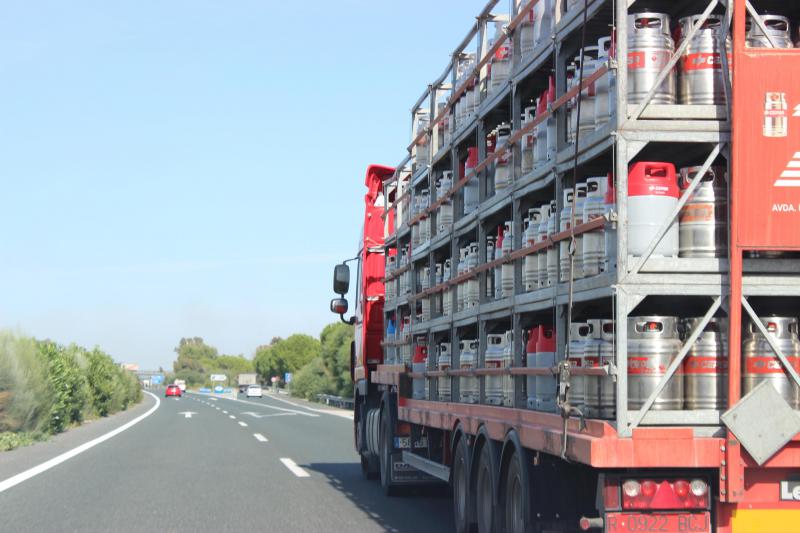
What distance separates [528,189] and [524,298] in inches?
30.6

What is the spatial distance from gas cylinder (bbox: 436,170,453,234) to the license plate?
5.00 metres

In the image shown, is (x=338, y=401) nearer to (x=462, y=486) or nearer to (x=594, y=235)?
(x=462, y=486)

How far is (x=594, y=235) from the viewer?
646 centimetres

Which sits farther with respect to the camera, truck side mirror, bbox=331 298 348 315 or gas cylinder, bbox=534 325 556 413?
truck side mirror, bbox=331 298 348 315

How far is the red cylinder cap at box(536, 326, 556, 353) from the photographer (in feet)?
23.9

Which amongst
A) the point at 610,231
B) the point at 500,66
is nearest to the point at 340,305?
the point at 500,66

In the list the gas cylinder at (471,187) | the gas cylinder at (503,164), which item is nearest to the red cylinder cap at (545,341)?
the gas cylinder at (503,164)

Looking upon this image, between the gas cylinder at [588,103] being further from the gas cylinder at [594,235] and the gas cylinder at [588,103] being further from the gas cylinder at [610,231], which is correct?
the gas cylinder at [610,231]

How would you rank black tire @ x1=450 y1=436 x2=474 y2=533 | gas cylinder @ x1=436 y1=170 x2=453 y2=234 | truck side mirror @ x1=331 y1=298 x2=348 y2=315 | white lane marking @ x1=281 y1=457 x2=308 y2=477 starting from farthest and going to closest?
1. truck side mirror @ x1=331 y1=298 x2=348 y2=315
2. white lane marking @ x1=281 y1=457 x2=308 y2=477
3. gas cylinder @ x1=436 y1=170 x2=453 y2=234
4. black tire @ x1=450 y1=436 x2=474 y2=533

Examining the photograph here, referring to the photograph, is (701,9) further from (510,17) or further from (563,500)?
(563,500)

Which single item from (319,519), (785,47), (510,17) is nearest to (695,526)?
(785,47)

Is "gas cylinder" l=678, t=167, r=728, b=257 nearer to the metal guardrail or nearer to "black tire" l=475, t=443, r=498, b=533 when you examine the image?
"black tire" l=475, t=443, r=498, b=533

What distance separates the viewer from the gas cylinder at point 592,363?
6.24m

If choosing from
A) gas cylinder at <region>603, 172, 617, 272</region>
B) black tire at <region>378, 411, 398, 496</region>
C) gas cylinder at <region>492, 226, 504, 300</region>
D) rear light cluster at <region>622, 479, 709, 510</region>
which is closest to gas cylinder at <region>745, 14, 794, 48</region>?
gas cylinder at <region>603, 172, 617, 272</region>
